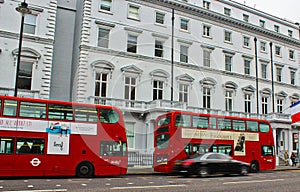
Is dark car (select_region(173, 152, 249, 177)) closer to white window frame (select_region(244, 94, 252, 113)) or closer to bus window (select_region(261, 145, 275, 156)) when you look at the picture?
bus window (select_region(261, 145, 275, 156))

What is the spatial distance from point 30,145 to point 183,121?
964 cm

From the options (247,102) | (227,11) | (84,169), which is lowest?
(84,169)

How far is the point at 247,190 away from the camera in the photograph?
41.8ft

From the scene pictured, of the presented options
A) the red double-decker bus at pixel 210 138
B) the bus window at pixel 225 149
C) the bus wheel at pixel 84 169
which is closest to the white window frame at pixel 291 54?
the red double-decker bus at pixel 210 138

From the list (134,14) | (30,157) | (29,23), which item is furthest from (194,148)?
(29,23)

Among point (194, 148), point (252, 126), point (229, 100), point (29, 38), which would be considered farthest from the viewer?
point (229, 100)

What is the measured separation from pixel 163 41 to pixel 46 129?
18.5 m

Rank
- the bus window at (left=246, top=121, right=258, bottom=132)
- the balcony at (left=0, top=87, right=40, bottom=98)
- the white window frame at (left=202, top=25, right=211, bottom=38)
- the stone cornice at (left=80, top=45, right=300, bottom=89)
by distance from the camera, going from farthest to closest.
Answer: the white window frame at (left=202, top=25, right=211, bottom=38)
the stone cornice at (left=80, top=45, right=300, bottom=89)
the bus window at (left=246, top=121, right=258, bottom=132)
the balcony at (left=0, top=87, right=40, bottom=98)

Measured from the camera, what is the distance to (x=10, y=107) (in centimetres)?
1650

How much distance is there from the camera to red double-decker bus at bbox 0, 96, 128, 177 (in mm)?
16391

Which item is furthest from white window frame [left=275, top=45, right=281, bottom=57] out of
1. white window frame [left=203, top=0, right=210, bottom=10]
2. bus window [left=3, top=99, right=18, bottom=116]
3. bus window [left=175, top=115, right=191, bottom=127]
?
bus window [left=3, top=99, right=18, bottom=116]

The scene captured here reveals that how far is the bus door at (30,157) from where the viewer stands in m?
16.5

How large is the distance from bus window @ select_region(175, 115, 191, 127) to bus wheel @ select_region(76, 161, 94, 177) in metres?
6.15

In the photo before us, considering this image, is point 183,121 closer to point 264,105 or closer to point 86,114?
point 86,114
